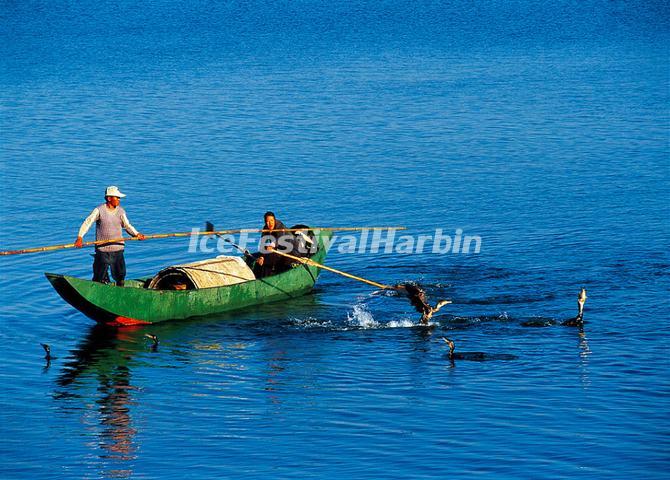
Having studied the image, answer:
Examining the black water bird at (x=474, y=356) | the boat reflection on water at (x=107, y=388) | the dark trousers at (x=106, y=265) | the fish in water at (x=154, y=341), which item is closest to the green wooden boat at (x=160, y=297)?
the dark trousers at (x=106, y=265)

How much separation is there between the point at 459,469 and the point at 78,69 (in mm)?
48102

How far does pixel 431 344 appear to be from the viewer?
1986 centimetres

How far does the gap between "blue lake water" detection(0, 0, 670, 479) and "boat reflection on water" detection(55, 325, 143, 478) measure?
0.06 meters

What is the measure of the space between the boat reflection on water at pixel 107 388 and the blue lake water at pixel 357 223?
63 millimetres

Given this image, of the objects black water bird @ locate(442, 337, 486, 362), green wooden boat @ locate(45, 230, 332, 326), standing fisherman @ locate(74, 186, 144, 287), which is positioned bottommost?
black water bird @ locate(442, 337, 486, 362)

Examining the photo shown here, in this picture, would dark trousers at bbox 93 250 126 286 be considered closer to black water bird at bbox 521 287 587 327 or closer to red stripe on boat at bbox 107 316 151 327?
red stripe on boat at bbox 107 316 151 327

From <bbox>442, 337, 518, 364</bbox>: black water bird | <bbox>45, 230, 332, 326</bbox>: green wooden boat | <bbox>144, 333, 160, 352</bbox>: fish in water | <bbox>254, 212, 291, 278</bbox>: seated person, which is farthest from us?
<bbox>254, 212, 291, 278</bbox>: seated person

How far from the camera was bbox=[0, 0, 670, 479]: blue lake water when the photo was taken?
15391 millimetres

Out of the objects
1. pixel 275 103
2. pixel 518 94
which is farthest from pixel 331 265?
pixel 518 94

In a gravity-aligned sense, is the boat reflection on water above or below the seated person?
below

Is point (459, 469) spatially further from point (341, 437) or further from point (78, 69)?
point (78, 69)

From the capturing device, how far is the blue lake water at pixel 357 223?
50.5 feet

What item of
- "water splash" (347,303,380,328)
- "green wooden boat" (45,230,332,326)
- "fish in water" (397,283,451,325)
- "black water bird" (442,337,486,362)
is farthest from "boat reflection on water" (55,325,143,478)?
"black water bird" (442,337,486,362)

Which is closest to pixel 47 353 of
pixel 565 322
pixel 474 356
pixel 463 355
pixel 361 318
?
pixel 361 318
